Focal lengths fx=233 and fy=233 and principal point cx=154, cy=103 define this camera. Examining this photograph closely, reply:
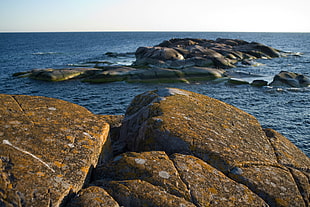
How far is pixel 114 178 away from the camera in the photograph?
439 centimetres

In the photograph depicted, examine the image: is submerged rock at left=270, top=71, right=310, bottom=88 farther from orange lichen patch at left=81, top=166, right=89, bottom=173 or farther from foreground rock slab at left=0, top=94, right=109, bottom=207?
orange lichen patch at left=81, top=166, right=89, bottom=173

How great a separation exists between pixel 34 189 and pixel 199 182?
269 cm

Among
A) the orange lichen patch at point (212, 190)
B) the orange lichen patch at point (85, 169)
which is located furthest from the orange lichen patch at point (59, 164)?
the orange lichen patch at point (212, 190)

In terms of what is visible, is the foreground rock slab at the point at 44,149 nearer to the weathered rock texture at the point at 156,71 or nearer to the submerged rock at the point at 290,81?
the weathered rock texture at the point at 156,71

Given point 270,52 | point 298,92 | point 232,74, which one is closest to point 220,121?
point 298,92

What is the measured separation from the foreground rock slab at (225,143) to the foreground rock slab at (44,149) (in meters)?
1.35

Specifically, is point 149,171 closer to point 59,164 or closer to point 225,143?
point 59,164

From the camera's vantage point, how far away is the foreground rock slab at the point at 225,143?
4465 millimetres

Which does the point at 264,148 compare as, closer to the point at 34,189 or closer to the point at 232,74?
the point at 34,189

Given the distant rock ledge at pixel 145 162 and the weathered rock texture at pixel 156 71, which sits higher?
the distant rock ledge at pixel 145 162

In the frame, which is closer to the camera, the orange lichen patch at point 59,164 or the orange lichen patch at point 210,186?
the orange lichen patch at point 210,186

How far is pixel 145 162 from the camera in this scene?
178 inches

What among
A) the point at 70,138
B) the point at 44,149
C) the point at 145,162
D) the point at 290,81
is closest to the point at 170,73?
the point at 290,81

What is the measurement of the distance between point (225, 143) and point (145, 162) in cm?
210
